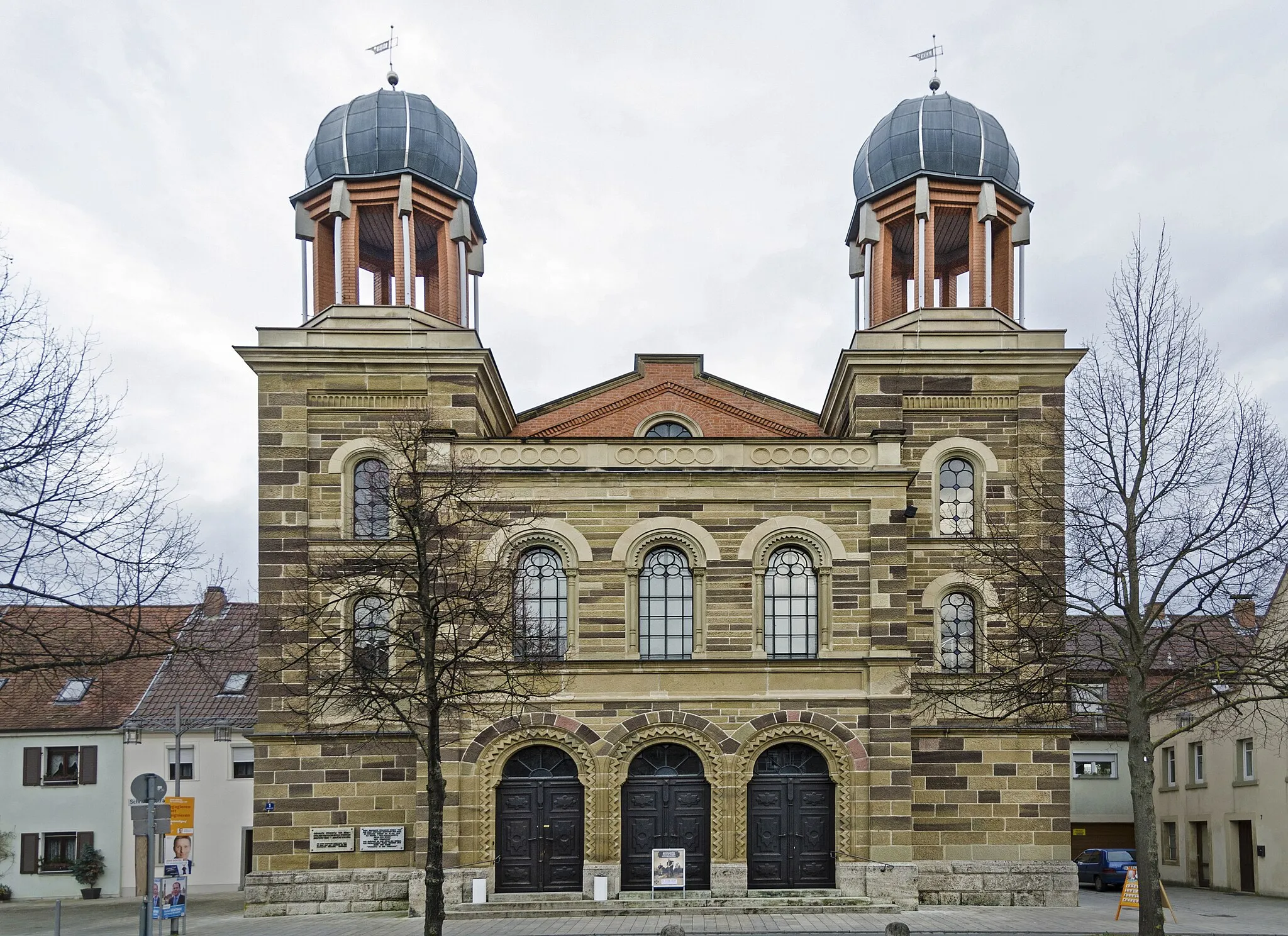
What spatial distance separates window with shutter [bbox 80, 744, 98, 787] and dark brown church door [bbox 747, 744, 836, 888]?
71.1 ft

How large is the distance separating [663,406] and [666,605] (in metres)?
7.86

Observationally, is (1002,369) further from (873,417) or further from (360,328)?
(360,328)

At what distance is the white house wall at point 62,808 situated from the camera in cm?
3672

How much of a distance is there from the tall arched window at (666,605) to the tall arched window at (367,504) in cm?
591

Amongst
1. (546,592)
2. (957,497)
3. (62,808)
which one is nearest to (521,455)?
(546,592)

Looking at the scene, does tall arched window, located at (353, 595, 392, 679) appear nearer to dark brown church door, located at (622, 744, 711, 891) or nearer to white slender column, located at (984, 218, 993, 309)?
dark brown church door, located at (622, 744, 711, 891)

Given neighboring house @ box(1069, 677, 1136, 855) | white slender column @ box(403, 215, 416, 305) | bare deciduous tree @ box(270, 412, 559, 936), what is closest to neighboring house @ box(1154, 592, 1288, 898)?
neighboring house @ box(1069, 677, 1136, 855)

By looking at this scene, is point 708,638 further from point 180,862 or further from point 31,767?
point 31,767

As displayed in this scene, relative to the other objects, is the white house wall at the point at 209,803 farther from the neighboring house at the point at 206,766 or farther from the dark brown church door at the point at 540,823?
the dark brown church door at the point at 540,823

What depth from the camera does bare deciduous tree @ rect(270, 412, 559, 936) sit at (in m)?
20.4

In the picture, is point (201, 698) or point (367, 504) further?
point (201, 698)

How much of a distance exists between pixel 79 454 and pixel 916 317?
66.0ft

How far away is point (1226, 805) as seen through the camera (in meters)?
36.8

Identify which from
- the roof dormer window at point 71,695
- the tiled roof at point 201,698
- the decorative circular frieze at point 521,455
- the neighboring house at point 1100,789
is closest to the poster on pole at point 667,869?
the decorative circular frieze at point 521,455
